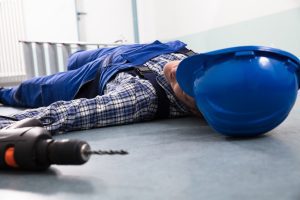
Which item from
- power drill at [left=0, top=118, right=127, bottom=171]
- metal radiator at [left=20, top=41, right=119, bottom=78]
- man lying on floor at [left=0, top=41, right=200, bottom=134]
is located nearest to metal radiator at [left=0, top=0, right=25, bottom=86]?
metal radiator at [left=20, top=41, right=119, bottom=78]

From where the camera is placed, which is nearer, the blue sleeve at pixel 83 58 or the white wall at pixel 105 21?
the blue sleeve at pixel 83 58

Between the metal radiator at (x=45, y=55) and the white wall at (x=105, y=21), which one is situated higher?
the white wall at (x=105, y=21)

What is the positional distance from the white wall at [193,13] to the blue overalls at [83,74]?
99 cm

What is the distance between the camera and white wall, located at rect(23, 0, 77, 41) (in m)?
3.13

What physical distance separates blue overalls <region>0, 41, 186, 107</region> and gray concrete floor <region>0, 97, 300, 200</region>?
0.43 metres

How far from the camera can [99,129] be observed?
855 millimetres

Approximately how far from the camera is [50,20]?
315 centimetres

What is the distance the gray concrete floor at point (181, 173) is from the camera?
0.40 metres

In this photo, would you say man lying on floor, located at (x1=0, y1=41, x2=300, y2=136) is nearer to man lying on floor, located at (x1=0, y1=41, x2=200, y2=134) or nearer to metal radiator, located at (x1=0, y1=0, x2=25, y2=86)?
man lying on floor, located at (x1=0, y1=41, x2=200, y2=134)

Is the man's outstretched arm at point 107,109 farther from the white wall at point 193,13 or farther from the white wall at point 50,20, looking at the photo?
the white wall at point 50,20

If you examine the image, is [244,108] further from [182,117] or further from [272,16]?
[272,16]

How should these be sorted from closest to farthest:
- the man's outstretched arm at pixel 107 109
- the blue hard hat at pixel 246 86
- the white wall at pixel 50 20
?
the blue hard hat at pixel 246 86, the man's outstretched arm at pixel 107 109, the white wall at pixel 50 20

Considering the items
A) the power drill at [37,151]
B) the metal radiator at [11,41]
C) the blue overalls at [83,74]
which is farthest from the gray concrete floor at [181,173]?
the metal radiator at [11,41]

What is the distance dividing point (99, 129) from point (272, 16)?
1.43m
